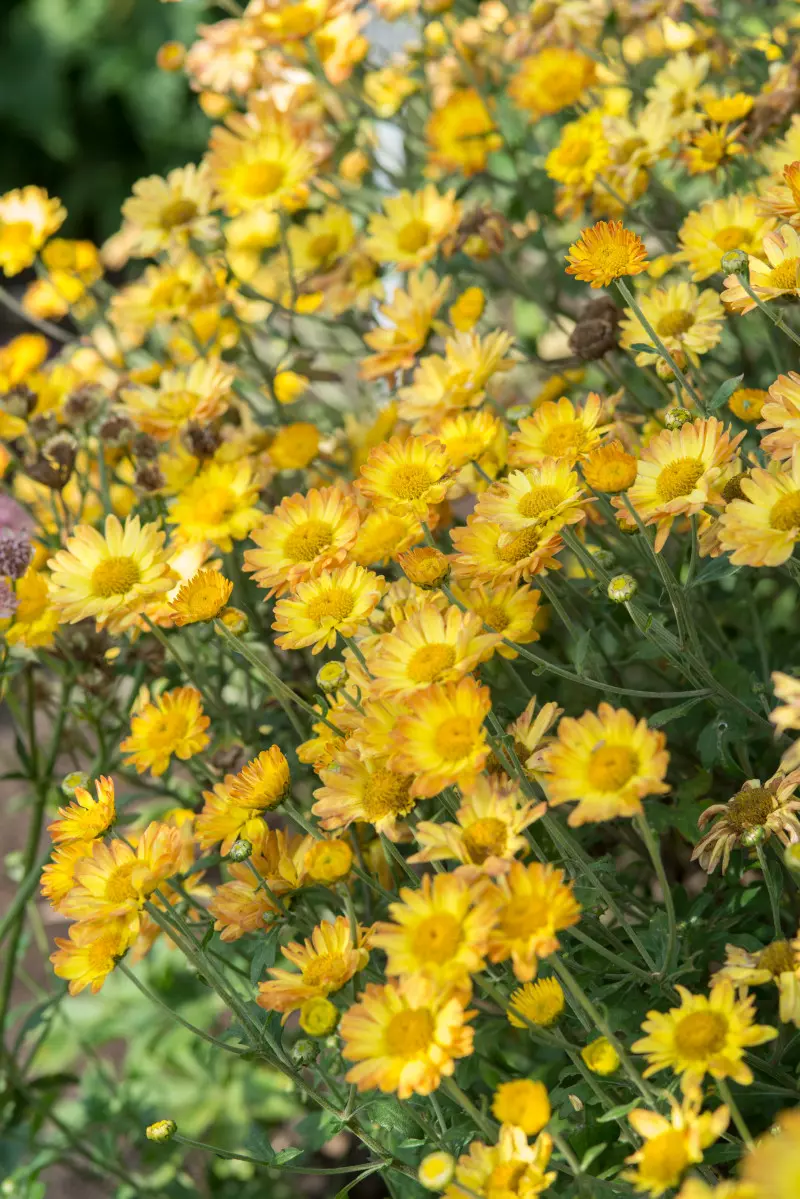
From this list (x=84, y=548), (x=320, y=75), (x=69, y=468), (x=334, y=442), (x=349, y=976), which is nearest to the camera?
(x=349, y=976)

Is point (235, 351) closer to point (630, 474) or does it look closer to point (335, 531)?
point (335, 531)

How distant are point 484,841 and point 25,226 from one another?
1997mm

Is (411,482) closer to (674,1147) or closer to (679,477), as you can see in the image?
(679,477)

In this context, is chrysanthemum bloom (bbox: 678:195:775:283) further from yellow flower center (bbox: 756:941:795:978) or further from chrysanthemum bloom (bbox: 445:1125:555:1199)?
chrysanthemum bloom (bbox: 445:1125:555:1199)

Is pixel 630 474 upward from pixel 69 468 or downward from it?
upward

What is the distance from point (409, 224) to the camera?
233cm

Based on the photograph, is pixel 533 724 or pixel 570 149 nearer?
pixel 533 724

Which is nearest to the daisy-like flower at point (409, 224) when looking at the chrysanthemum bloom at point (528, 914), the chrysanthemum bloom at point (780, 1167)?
the chrysanthemum bloom at point (528, 914)

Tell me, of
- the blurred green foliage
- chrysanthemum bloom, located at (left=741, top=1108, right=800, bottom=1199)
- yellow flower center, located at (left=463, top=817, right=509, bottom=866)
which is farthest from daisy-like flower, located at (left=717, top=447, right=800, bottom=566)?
the blurred green foliage

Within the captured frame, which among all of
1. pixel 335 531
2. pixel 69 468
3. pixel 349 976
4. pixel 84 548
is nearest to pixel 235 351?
pixel 69 468

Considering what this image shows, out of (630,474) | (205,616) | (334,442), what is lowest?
(334,442)

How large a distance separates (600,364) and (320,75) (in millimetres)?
1046

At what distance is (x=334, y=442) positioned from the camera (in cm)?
238

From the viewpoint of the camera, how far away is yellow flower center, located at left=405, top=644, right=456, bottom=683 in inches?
47.8
